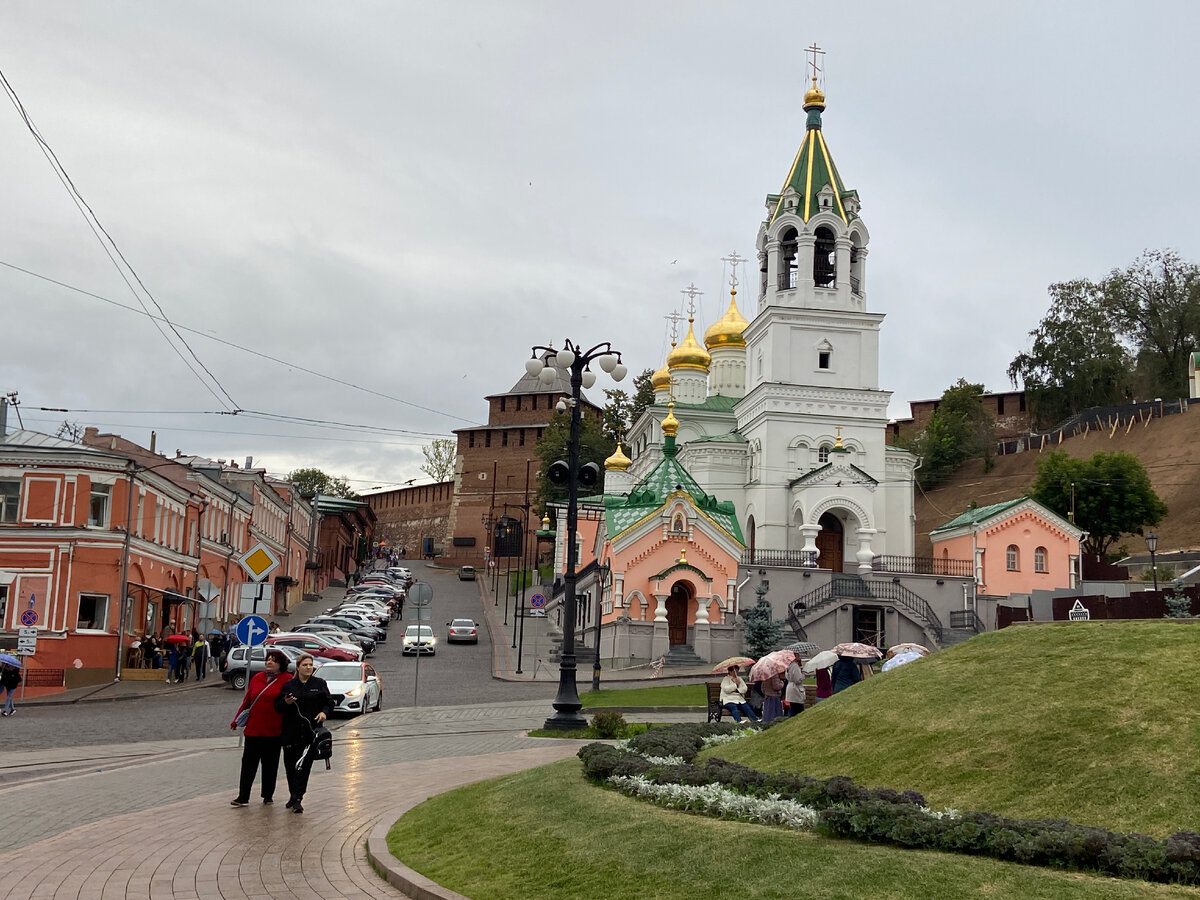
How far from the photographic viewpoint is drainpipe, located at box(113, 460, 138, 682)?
119 feet

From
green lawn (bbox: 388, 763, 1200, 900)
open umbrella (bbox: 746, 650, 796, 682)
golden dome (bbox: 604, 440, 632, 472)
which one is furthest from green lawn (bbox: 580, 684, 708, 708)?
golden dome (bbox: 604, 440, 632, 472)

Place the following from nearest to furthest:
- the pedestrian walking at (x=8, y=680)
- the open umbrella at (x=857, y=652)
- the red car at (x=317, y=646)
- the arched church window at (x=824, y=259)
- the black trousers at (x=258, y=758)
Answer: the black trousers at (x=258, y=758) < the open umbrella at (x=857, y=652) < the pedestrian walking at (x=8, y=680) < the red car at (x=317, y=646) < the arched church window at (x=824, y=259)

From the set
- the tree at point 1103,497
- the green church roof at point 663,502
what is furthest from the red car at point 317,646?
the tree at point 1103,497

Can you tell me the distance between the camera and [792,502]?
2096 inches

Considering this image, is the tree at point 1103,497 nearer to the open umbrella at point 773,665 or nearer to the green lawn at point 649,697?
the green lawn at point 649,697

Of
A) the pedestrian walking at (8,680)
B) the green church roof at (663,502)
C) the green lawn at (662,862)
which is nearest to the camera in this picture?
the green lawn at (662,862)

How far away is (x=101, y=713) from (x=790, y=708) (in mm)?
15601

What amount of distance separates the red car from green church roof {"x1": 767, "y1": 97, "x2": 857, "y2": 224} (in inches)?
1186

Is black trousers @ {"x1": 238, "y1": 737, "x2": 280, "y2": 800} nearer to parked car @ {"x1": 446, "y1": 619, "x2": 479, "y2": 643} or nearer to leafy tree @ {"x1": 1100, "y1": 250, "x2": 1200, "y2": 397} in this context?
parked car @ {"x1": 446, "y1": 619, "x2": 479, "y2": 643}

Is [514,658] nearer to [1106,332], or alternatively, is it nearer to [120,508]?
[120,508]

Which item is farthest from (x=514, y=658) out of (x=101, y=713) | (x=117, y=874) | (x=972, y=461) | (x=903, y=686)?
(x=972, y=461)

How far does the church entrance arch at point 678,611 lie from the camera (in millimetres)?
45312

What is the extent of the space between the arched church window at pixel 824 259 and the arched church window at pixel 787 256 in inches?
36.7

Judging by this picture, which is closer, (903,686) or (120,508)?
(903,686)
